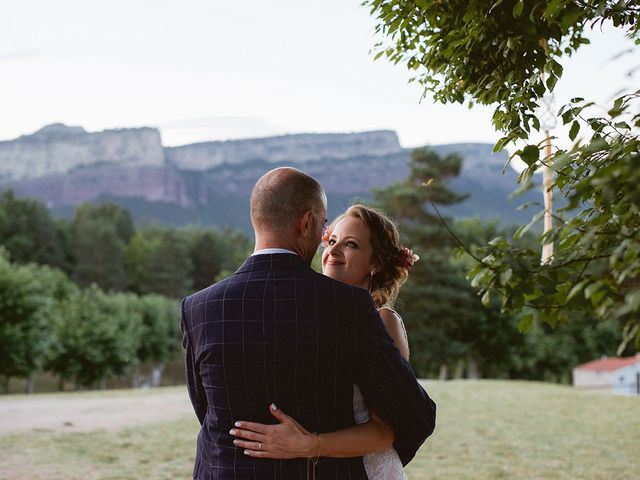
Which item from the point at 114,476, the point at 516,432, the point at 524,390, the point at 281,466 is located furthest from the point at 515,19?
the point at 524,390

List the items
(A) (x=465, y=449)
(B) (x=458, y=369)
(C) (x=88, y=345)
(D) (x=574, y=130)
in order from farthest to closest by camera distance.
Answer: (B) (x=458, y=369), (C) (x=88, y=345), (A) (x=465, y=449), (D) (x=574, y=130)

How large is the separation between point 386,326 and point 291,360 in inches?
39.0

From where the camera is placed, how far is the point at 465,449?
13.7m

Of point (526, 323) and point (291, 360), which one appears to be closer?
point (291, 360)

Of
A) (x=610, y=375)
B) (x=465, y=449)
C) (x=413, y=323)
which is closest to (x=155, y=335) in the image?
(x=413, y=323)

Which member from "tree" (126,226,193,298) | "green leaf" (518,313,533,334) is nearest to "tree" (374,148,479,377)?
"tree" (126,226,193,298)

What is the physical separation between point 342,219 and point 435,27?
157cm

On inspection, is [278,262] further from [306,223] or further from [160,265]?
[160,265]

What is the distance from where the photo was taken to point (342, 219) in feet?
15.2

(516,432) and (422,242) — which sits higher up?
(422,242)

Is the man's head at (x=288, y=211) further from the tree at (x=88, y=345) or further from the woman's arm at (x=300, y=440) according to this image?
the tree at (x=88, y=345)

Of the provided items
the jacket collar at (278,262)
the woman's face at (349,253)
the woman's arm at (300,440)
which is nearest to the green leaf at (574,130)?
the woman's face at (349,253)

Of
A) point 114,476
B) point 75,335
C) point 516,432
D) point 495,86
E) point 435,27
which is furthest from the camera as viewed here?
point 75,335

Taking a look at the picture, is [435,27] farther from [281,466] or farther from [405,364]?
[281,466]
